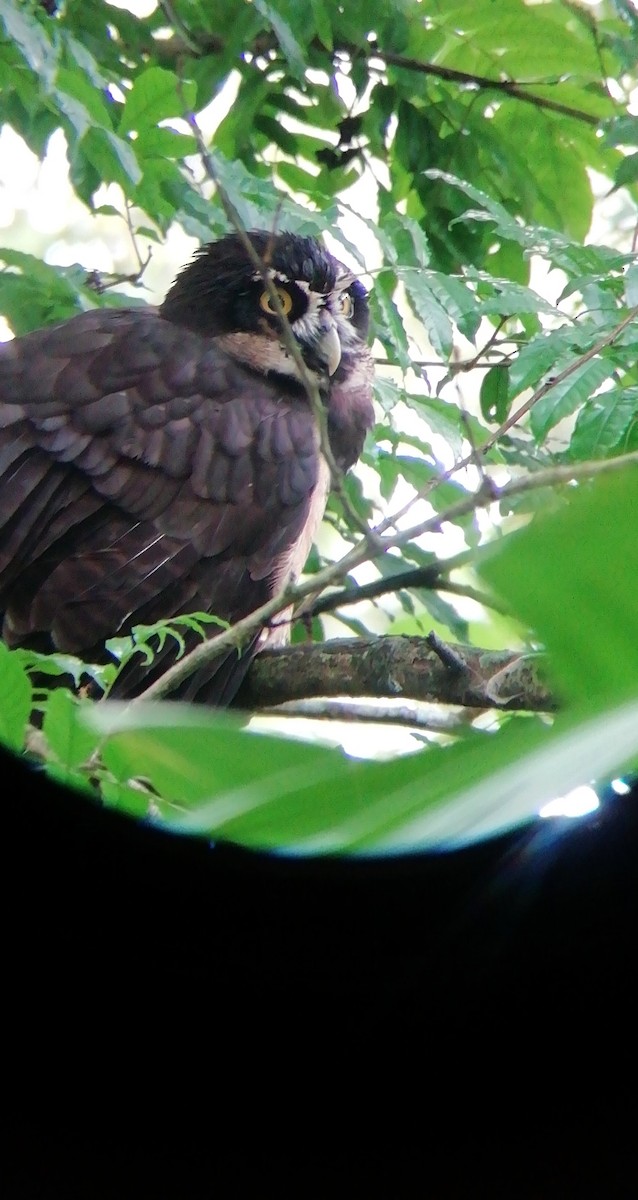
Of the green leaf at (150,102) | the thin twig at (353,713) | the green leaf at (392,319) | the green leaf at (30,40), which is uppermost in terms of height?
the green leaf at (150,102)

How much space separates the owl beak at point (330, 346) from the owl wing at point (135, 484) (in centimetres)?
11

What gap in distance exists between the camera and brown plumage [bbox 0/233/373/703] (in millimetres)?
1521

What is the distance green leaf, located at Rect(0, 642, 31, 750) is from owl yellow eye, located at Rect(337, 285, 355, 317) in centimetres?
127

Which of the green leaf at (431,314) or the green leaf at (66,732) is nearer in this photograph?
the green leaf at (66,732)

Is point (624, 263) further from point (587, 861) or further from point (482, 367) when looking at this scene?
point (587, 861)

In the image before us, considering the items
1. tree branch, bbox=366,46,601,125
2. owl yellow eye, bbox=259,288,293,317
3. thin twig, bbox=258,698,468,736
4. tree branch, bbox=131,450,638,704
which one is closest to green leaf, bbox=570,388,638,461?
tree branch, bbox=131,450,638,704

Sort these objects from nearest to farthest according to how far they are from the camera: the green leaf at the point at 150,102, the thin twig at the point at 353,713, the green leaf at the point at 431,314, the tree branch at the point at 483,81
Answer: the thin twig at the point at 353,713
the green leaf at the point at 431,314
the green leaf at the point at 150,102
the tree branch at the point at 483,81

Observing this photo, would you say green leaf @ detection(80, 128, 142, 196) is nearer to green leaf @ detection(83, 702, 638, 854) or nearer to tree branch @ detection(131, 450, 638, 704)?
tree branch @ detection(131, 450, 638, 704)

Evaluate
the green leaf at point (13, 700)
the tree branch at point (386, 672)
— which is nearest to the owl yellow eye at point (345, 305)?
the tree branch at point (386, 672)

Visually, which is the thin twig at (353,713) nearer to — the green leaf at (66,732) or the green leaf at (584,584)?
the green leaf at (66,732)

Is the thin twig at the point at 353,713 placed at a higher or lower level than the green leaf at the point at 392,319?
lower

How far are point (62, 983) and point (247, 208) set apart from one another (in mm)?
1159

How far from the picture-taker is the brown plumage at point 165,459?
4.99 feet

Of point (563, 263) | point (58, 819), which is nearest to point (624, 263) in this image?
point (563, 263)
